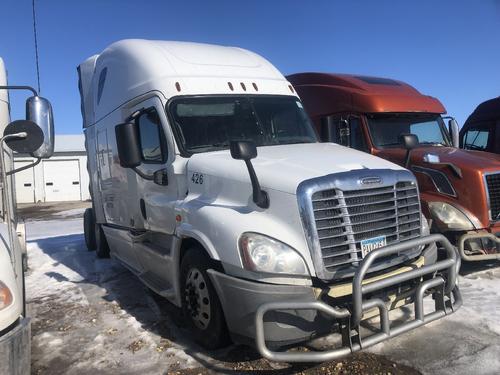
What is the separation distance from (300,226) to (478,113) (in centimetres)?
837

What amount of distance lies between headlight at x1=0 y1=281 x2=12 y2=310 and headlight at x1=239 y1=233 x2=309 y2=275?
1.59 meters

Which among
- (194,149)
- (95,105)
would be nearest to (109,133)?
(95,105)

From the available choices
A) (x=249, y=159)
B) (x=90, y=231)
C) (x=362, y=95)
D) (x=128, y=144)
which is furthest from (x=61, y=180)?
(x=249, y=159)

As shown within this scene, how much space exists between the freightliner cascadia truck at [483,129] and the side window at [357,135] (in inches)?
152

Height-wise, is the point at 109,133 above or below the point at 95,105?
below

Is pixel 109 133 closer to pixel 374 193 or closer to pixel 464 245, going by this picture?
pixel 374 193

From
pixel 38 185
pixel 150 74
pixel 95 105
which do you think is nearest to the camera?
pixel 150 74

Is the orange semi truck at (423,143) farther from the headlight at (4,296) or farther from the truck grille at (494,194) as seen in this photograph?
the headlight at (4,296)

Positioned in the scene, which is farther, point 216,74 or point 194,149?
point 216,74

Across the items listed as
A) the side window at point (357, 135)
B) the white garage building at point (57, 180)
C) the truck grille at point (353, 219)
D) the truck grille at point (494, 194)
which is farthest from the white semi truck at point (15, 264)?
the white garage building at point (57, 180)

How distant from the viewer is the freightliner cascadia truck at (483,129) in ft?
32.1

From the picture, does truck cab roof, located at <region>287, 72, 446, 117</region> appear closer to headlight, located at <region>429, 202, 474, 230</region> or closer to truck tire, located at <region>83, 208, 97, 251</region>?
headlight, located at <region>429, 202, 474, 230</region>

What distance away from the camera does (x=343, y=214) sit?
379cm

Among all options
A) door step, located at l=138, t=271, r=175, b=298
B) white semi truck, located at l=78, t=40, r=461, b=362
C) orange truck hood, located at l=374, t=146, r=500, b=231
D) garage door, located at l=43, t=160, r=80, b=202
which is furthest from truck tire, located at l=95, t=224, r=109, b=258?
garage door, located at l=43, t=160, r=80, b=202
